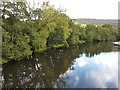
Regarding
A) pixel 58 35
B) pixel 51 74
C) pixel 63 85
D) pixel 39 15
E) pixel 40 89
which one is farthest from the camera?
pixel 58 35

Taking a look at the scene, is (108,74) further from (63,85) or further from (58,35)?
(58,35)

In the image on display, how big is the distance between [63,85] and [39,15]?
20.7 m

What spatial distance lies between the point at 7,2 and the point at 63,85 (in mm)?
17290

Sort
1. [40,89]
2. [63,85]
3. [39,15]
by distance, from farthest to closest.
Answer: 1. [39,15]
2. [63,85]
3. [40,89]

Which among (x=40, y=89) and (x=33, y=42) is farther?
(x=33, y=42)

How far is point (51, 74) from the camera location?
13.8 meters

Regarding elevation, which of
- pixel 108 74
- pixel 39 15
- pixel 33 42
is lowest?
pixel 108 74

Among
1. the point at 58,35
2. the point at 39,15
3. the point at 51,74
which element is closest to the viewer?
the point at 51,74

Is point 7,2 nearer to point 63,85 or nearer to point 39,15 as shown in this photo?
point 39,15

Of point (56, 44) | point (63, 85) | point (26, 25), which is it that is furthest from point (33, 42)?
point (63, 85)

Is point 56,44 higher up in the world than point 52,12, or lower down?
lower down

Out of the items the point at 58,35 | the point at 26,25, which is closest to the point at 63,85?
the point at 26,25

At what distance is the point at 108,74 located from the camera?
14219 mm

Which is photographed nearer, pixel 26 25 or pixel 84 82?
pixel 84 82
